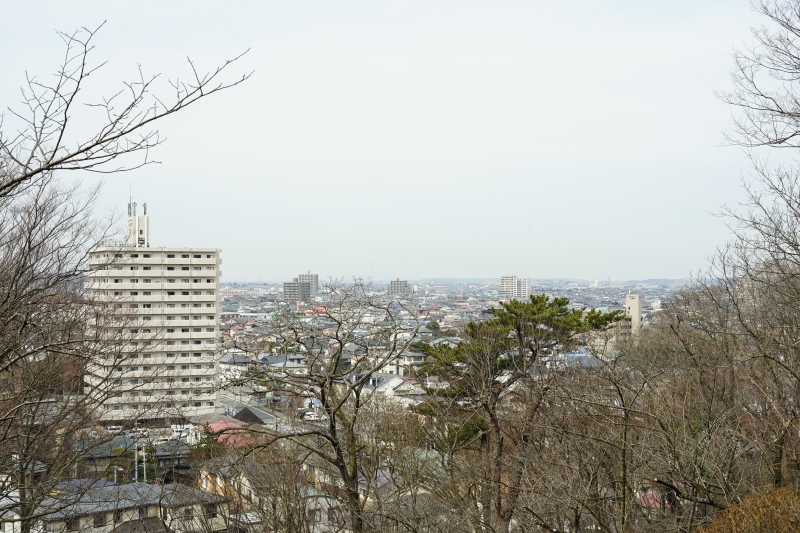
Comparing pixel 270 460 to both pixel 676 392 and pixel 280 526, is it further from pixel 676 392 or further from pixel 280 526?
pixel 676 392

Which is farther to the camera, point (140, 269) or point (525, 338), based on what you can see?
point (140, 269)

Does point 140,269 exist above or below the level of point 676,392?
above

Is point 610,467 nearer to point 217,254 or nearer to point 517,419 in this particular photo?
point 517,419

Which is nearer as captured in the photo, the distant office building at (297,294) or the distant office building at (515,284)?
the distant office building at (297,294)

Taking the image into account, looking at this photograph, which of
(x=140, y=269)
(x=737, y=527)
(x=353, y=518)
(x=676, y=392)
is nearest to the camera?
(x=737, y=527)

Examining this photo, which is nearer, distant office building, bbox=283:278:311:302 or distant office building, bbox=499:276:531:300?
distant office building, bbox=283:278:311:302

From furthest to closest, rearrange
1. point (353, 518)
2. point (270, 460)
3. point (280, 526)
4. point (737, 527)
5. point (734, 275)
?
point (734, 275)
point (270, 460)
point (280, 526)
point (353, 518)
point (737, 527)

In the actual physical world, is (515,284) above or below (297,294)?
below

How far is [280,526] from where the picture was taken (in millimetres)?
7488

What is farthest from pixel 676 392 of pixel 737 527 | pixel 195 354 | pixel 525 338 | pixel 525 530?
pixel 195 354

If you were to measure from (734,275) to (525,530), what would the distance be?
25.6 ft

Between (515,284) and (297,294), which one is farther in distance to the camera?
(515,284)

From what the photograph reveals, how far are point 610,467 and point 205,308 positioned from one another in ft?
91.1

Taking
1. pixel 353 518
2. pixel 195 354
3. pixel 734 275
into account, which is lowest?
pixel 195 354
